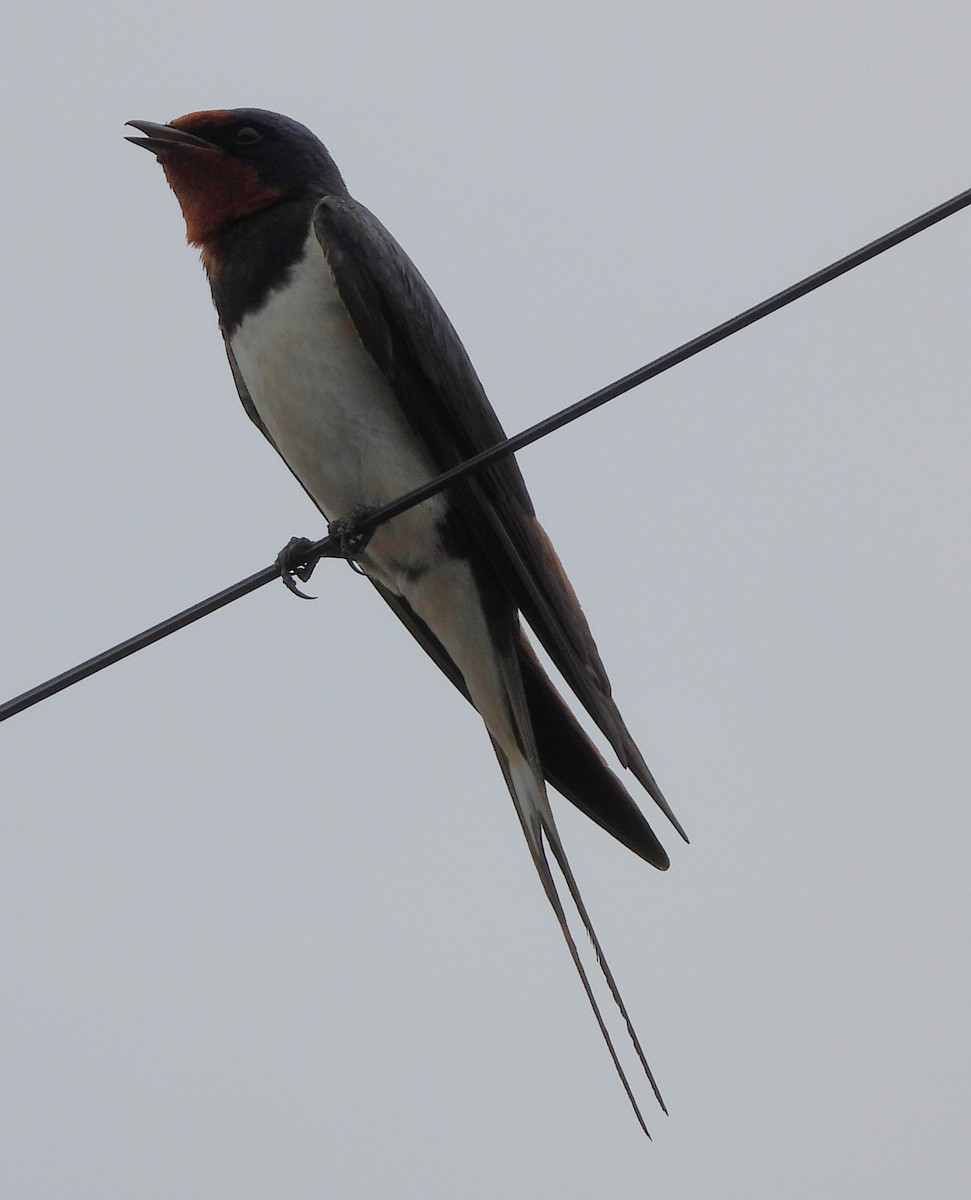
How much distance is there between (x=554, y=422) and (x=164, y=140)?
231cm

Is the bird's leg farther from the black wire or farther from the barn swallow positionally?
the black wire

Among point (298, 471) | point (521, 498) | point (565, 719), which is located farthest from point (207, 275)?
point (565, 719)

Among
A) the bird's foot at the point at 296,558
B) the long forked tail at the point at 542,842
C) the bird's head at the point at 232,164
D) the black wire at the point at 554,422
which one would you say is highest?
the bird's head at the point at 232,164

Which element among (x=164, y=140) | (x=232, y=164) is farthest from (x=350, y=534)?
(x=164, y=140)

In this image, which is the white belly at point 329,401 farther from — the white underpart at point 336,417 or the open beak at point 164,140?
the open beak at point 164,140

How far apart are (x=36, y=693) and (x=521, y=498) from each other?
1.68 metres

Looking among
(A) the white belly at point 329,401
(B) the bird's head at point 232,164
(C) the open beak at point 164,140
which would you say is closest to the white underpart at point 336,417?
(A) the white belly at point 329,401

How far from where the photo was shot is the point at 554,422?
3.36 m

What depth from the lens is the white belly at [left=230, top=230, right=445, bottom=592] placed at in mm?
4566

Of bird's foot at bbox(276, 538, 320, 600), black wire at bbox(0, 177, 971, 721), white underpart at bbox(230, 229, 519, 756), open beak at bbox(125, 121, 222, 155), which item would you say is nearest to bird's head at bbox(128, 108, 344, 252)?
open beak at bbox(125, 121, 222, 155)

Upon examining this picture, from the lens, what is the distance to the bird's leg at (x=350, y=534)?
4.52 m

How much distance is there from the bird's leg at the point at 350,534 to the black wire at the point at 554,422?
57 centimetres

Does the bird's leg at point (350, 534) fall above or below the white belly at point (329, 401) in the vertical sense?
below

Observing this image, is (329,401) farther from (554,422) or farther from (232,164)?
(554,422)
